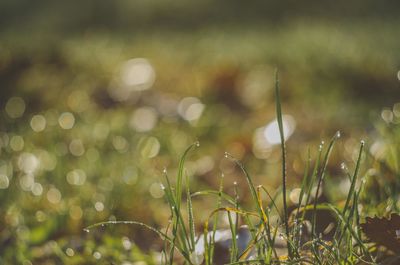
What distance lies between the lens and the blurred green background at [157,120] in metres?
2.22

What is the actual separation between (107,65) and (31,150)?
82.1 inches

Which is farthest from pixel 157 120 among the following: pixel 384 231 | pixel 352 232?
pixel 352 232

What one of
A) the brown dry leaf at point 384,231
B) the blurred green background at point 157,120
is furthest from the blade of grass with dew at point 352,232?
the blurred green background at point 157,120

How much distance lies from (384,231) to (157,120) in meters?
2.55

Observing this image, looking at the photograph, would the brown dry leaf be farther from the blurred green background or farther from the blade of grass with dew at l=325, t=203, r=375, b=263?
the blurred green background

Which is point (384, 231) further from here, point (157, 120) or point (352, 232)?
point (157, 120)

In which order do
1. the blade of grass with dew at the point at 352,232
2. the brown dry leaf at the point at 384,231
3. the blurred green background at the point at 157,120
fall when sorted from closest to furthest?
the blade of grass with dew at the point at 352,232 → the brown dry leaf at the point at 384,231 → the blurred green background at the point at 157,120

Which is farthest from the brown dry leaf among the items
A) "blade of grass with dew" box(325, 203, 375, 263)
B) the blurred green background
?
the blurred green background

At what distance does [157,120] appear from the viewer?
400cm

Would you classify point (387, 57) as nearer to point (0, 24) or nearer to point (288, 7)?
point (288, 7)

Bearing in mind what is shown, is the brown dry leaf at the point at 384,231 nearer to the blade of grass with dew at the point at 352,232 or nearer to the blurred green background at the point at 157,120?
the blade of grass with dew at the point at 352,232

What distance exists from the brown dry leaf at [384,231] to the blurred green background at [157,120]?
302 mm

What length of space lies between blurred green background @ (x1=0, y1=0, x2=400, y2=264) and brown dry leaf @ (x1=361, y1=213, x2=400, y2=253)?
0.30 m

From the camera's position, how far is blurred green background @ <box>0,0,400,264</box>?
222 centimetres
